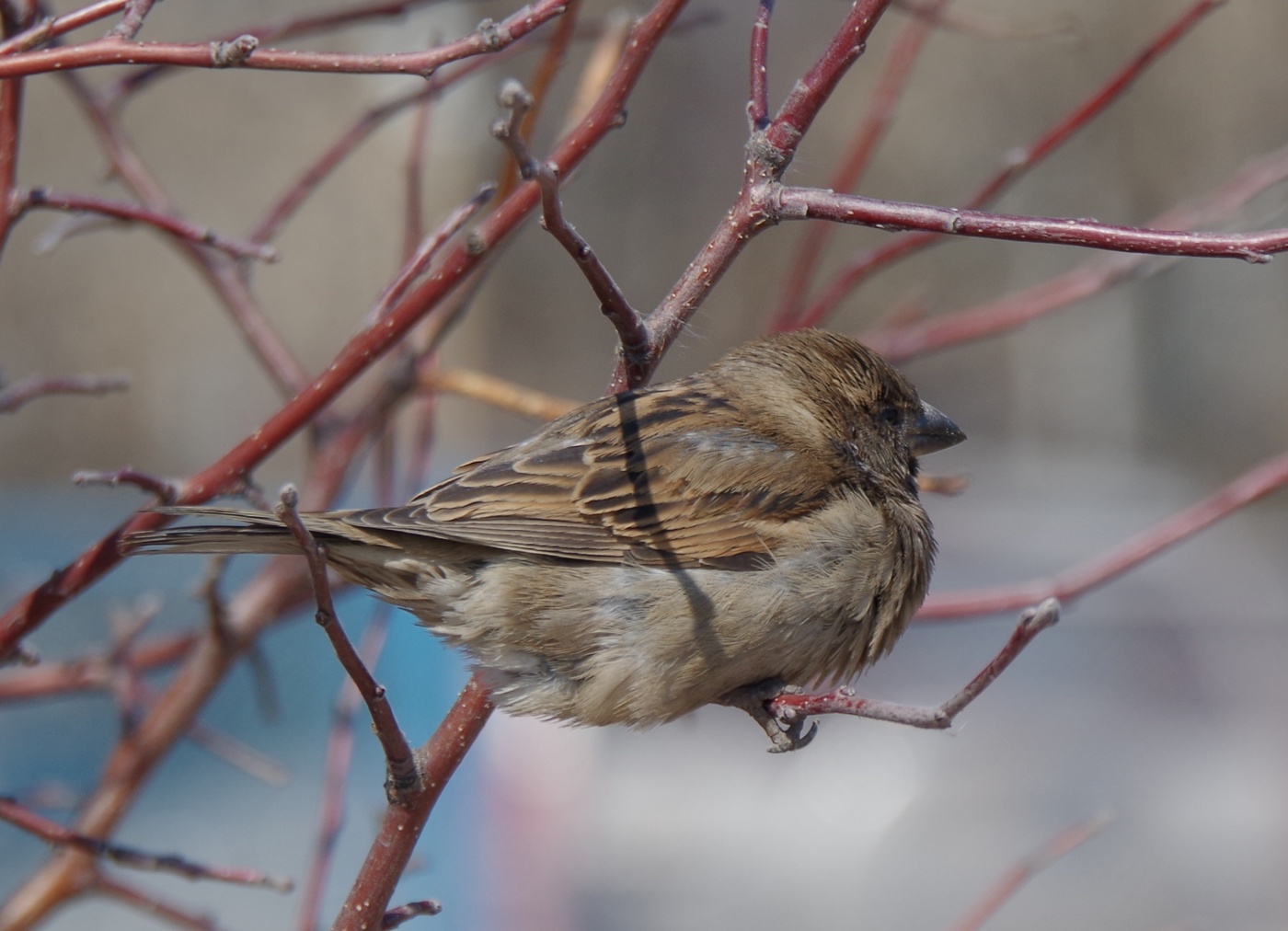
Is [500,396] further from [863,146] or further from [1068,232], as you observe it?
[1068,232]

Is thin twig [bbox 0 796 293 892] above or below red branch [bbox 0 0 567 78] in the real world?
below

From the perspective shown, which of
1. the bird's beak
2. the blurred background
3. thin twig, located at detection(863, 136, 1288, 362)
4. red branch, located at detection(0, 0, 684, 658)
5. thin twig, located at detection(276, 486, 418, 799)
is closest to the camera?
thin twig, located at detection(276, 486, 418, 799)

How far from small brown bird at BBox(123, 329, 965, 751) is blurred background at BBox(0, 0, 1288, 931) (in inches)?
99.1

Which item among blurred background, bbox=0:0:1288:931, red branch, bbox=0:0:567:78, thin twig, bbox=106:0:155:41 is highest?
thin twig, bbox=106:0:155:41

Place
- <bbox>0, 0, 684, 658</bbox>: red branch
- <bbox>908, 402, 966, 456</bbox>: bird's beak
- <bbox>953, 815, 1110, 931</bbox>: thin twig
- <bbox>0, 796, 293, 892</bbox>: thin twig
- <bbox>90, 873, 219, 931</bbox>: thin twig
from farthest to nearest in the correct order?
<bbox>908, 402, 966, 456</bbox>: bird's beak, <bbox>953, 815, 1110, 931</bbox>: thin twig, <bbox>90, 873, 219, 931</bbox>: thin twig, <bbox>0, 796, 293, 892</bbox>: thin twig, <bbox>0, 0, 684, 658</bbox>: red branch

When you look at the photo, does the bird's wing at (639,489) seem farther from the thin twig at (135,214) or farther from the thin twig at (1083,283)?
the thin twig at (135,214)

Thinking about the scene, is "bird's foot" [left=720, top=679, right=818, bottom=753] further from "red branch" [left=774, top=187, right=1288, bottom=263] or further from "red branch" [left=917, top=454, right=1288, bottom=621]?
"red branch" [left=774, top=187, right=1288, bottom=263]

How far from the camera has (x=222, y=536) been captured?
2115mm

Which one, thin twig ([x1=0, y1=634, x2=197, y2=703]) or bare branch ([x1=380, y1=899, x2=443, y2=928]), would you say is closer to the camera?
bare branch ([x1=380, y1=899, x2=443, y2=928])

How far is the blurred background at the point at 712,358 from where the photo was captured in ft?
16.7

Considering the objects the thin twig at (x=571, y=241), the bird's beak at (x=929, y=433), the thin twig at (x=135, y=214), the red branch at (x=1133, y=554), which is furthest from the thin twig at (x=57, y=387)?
the bird's beak at (x=929, y=433)

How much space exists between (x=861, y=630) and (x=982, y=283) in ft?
34.8

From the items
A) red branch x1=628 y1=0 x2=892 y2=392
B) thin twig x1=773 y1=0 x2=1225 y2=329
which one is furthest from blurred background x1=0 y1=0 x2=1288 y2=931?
red branch x1=628 y1=0 x2=892 y2=392

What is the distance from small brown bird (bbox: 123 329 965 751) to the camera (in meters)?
2.48
